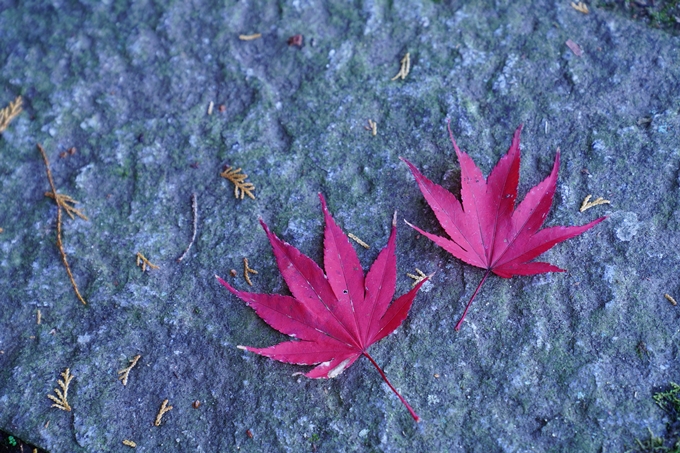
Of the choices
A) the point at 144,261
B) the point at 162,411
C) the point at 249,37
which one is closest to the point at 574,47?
the point at 249,37

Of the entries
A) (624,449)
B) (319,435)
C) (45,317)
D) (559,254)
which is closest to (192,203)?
(45,317)

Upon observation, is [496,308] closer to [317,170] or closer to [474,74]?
[317,170]

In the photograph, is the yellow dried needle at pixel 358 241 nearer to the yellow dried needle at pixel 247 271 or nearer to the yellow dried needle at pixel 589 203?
the yellow dried needle at pixel 247 271

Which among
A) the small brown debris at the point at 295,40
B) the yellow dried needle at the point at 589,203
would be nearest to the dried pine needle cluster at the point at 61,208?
the small brown debris at the point at 295,40

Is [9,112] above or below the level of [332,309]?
above

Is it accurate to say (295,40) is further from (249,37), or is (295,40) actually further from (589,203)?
(589,203)

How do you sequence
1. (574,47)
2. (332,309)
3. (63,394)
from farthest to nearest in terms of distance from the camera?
(574,47) < (63,394) < (332,309)

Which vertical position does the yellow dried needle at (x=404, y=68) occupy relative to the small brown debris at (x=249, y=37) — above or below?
Answer: below
